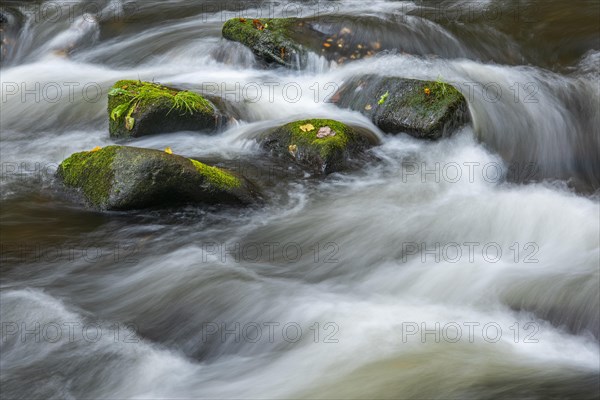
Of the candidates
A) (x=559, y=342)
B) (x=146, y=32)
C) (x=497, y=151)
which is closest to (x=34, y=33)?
(x=146, y=32)

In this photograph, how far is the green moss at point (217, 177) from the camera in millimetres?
6082

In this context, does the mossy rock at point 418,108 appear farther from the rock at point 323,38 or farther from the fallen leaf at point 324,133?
the rock at point 323,38

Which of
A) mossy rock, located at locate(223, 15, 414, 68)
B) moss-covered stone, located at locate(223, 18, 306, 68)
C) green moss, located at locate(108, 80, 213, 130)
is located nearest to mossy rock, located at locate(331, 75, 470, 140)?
mossy rock, located at locate(223, 15, 414, 68)

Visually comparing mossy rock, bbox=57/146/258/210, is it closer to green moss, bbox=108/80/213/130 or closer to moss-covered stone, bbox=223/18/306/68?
green moss, bbox=108/80/213/130

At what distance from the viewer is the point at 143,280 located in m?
5.40

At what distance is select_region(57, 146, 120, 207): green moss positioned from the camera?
5.98 metres

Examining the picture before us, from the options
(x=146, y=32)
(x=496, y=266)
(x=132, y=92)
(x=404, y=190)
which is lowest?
(x=496, y=266)

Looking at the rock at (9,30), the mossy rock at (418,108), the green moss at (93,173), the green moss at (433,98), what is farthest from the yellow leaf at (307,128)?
the rock at (9,30)

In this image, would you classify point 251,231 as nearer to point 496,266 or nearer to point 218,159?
point 218,159

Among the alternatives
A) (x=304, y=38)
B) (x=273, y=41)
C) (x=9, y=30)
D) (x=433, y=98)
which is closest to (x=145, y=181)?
(x=433, y=98)

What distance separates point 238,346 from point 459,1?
336 inches

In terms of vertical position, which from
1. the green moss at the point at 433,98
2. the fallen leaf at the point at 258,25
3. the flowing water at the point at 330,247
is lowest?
the flowing water at the point at 330,247

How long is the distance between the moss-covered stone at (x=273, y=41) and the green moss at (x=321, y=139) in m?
2.21

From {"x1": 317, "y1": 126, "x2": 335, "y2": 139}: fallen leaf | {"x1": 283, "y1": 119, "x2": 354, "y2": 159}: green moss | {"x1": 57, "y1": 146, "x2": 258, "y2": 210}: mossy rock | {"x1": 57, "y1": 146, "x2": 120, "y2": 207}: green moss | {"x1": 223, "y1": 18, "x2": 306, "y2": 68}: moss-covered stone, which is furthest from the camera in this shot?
{"x1": 223, "y1": 18, "x2": 306, "y2": 68}: moss-covered stone
